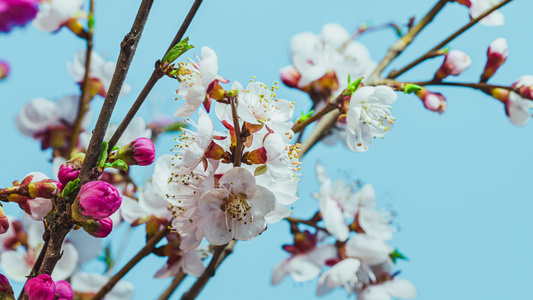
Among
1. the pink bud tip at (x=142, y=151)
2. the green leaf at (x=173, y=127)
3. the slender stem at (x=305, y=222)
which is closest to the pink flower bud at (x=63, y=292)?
the pink bud tip at (x=142, y=151)

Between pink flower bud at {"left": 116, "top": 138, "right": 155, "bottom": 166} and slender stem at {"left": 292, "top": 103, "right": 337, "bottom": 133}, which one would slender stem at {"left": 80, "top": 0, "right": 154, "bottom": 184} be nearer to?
pink flower bud at {"left": 116, "top": 138, "right": 155, "bottom": 166}

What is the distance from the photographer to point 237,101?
20.8 inches

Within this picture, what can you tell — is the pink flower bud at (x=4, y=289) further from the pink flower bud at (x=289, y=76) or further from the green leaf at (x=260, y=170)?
the pink flower bud at (x=289, y=76)

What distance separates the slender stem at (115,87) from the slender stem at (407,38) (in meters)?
0.53

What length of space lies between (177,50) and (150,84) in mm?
42

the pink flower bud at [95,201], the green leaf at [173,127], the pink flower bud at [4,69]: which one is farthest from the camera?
the green leaf at [173,127]

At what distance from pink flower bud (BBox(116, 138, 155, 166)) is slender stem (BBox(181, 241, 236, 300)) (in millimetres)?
223

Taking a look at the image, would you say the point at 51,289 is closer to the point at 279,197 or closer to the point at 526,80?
the point at 279,197

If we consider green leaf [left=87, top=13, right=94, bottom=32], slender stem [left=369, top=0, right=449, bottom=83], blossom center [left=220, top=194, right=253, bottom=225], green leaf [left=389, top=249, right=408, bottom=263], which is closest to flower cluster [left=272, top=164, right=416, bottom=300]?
green leaf [left=389, top=249, right=408, bottom=263]

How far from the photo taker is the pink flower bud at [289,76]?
0.99 m

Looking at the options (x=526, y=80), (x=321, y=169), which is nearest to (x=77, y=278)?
(x=321, y=169)

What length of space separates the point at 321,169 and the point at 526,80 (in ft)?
1.37

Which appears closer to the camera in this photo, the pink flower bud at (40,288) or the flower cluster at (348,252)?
the pink flower bud at (40,288)

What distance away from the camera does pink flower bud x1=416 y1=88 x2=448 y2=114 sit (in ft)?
2.62
